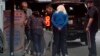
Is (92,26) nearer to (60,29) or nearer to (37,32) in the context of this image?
(60,29)

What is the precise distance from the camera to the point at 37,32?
562 inches

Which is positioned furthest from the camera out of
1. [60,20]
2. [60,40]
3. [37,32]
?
[37,32]

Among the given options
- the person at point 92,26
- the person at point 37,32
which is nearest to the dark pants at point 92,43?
the person at point 92,26

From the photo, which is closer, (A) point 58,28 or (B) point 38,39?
(A) point 58,28

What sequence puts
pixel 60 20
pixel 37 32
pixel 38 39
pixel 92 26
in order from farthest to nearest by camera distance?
pixel 38 39 → pixel 37 32 → pixel 60 20 → pixel 92 26

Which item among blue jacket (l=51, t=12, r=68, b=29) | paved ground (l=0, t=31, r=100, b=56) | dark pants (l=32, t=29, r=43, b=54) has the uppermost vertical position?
blue jacket (l=51, t=12, r=68, b=29)

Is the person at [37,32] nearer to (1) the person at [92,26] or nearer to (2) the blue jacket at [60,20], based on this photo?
(2) the blue jacket at [60,20]

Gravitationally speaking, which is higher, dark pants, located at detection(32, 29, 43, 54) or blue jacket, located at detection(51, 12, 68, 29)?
blue jacket, located at detection(51, 12, 68, 29)

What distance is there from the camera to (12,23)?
1210cm

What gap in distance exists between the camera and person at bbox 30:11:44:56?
562 inches

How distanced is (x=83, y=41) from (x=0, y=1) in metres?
5.50

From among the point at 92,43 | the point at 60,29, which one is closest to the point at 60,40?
the point at 60,29

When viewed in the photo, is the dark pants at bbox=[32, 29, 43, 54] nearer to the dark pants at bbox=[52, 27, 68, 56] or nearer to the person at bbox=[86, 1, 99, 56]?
the dark pants at bbox=[52, 27, 68, 56]

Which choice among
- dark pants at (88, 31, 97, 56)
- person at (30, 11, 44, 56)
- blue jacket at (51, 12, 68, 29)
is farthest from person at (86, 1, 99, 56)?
person at (30, 11, 44, 56)
